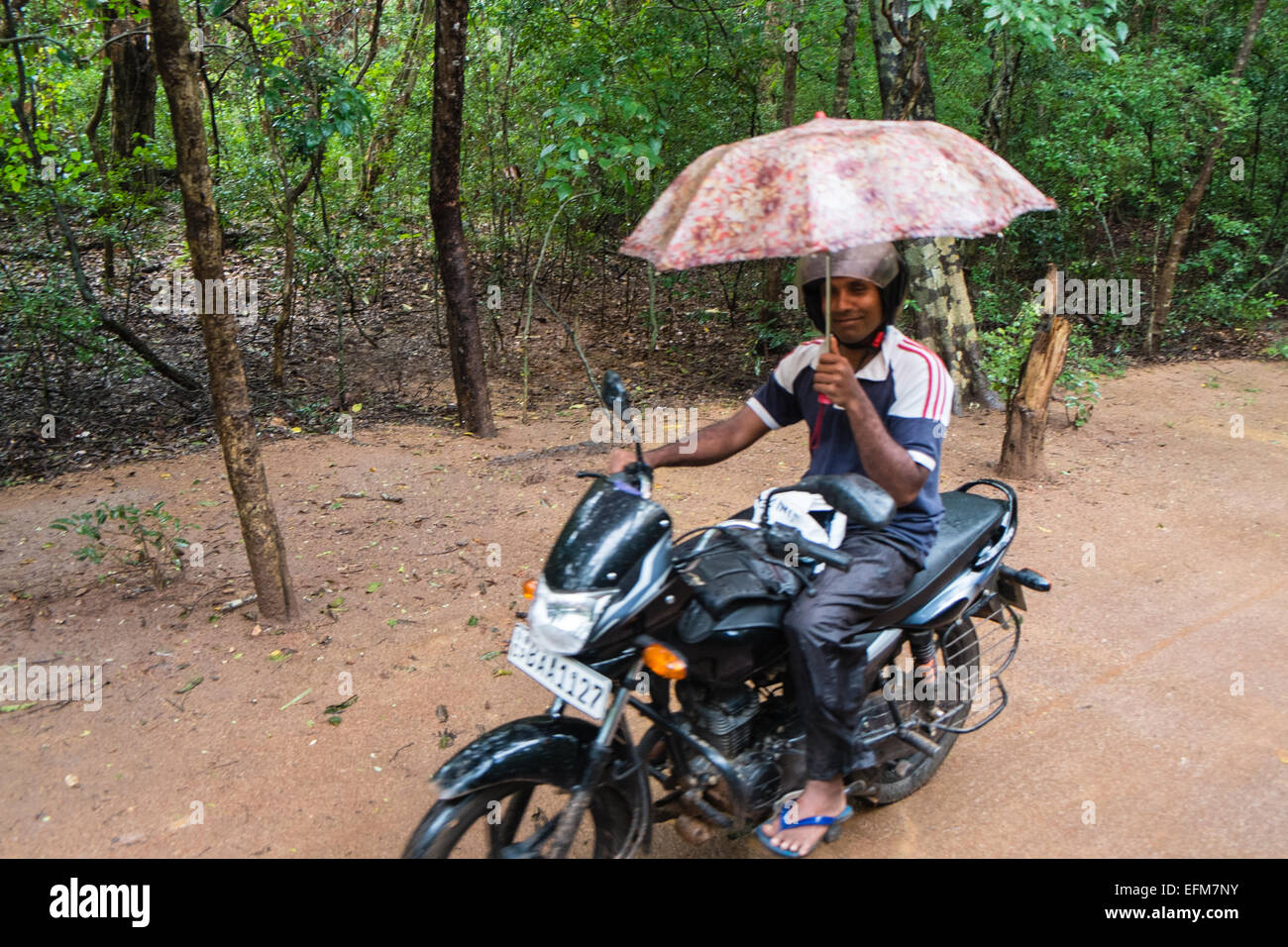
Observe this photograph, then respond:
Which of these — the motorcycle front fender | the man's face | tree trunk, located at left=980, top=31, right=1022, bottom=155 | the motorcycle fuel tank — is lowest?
the motorcycle front fender

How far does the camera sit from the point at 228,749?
3691 mm

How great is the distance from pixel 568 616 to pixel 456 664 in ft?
7.26

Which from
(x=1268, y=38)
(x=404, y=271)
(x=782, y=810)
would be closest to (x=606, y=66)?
(x=404, y=271)

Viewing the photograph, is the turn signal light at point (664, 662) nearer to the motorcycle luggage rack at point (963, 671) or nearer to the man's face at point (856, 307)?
the man's face at point (856, 307)

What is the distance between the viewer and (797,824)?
2.91m

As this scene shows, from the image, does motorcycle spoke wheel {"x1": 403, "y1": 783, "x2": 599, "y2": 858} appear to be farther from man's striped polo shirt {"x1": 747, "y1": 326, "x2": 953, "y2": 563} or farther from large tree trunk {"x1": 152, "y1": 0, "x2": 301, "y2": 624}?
large tree trunk {"x1": 152, "y1": 0, "x2": 301, "y2": 624}

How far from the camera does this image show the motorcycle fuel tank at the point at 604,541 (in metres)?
2.34

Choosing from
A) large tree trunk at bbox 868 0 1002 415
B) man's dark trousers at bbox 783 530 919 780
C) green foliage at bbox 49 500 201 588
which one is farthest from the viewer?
large tree trunk at bbox 868 0 1002 415

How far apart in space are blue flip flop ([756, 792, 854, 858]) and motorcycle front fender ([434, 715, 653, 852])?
1.74ft

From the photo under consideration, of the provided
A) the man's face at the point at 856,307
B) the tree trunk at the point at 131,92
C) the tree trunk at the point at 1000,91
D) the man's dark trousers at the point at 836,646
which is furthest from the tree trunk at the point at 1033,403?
the tree trunk at the point at 131,92

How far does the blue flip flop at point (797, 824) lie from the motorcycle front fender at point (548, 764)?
0.53 m

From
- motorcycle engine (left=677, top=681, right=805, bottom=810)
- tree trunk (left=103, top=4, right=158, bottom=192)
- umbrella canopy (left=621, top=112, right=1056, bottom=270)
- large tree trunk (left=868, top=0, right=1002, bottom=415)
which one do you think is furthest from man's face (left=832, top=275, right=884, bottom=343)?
tree trunk (left=103, top=4, right=158, bottom=192)

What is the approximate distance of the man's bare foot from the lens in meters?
2.89

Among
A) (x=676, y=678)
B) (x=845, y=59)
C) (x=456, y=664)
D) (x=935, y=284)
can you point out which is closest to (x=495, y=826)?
(x=676, y=678)
